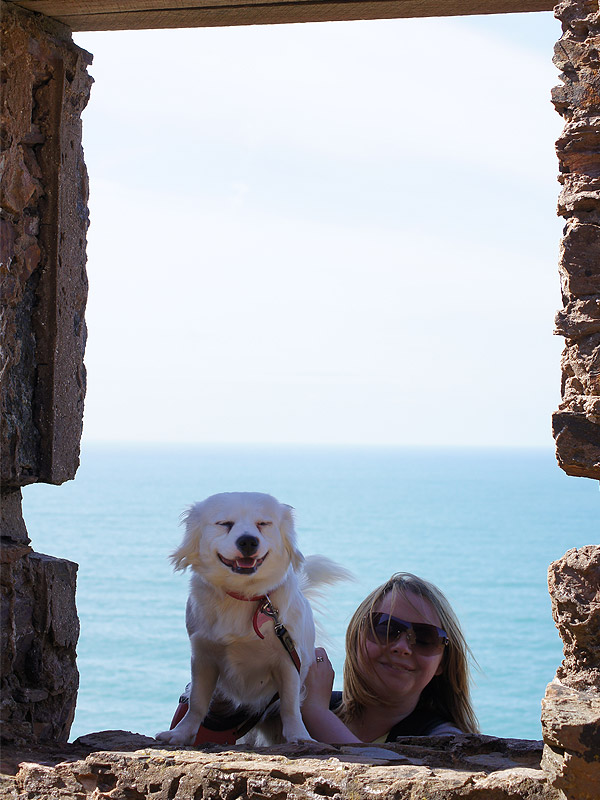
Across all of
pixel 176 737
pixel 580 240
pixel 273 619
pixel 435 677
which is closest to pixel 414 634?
pixel 435 677

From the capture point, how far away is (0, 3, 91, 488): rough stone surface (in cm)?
291

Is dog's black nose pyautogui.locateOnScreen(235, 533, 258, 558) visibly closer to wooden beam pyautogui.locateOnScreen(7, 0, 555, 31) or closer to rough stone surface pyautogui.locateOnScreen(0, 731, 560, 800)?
rough stone surface pyautogui.locateOnScreen(0, 731, 560, 800)

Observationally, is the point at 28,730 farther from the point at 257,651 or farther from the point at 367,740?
the point at 367,740

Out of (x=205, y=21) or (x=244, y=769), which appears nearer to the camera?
(x=244, y=769)

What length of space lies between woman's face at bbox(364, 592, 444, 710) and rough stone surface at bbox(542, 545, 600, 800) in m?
1.01

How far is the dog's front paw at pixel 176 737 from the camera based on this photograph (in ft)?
9.06

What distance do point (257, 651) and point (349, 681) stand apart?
1.79ft

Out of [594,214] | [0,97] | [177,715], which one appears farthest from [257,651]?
[0,97]

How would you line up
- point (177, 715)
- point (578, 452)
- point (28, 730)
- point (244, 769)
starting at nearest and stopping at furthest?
point (578, 452) < point (244, 769) < point (28, 730) < point (177, 715)

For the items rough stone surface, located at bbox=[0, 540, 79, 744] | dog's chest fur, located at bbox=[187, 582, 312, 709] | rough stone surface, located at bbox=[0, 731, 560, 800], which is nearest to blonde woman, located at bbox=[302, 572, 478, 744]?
dog's chest fur, located at bbox=[187, 582, 312, 709]

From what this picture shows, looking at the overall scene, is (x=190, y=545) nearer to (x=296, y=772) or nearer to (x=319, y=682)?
(x=319, y=682)

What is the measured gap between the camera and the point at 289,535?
303cm

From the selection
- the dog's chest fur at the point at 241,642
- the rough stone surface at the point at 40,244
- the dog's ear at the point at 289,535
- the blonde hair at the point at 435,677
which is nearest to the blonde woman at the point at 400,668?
the blonde hair at the point at 435,677

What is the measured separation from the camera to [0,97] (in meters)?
2.89
